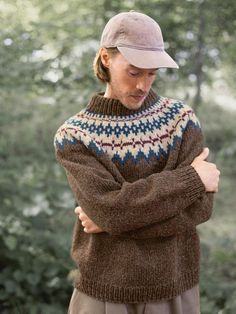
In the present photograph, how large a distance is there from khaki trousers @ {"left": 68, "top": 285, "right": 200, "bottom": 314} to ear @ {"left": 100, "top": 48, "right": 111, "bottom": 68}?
0.81 meters

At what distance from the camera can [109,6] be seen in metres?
3.65

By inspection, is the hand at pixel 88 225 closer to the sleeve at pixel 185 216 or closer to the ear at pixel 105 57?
the sleeve at pixel 185 216

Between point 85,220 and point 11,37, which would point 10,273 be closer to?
point 11,37

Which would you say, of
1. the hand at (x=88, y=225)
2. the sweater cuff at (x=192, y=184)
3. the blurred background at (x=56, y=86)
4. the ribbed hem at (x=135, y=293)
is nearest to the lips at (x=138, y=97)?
the sweater cuff at (x=192, y=184)

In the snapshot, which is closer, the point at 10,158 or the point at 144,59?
the point at 144,59

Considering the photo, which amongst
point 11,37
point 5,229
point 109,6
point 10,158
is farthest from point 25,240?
point 109,6

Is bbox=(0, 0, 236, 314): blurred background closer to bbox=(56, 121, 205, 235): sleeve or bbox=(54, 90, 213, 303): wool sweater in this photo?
bbox=(54, 90, 213, 303): wool sweater

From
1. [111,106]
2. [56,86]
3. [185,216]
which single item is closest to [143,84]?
[111,106]

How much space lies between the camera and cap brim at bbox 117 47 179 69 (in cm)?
163

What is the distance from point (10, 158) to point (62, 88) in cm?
84

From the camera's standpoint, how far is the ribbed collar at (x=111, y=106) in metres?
1.78

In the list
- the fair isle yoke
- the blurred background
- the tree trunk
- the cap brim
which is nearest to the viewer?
the cap brim

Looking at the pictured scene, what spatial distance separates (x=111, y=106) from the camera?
5.85ft

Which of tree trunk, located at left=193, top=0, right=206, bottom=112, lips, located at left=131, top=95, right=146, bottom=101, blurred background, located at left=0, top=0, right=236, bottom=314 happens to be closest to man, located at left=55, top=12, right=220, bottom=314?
lips, located at left=131, top=95, right=146, bottom=101
